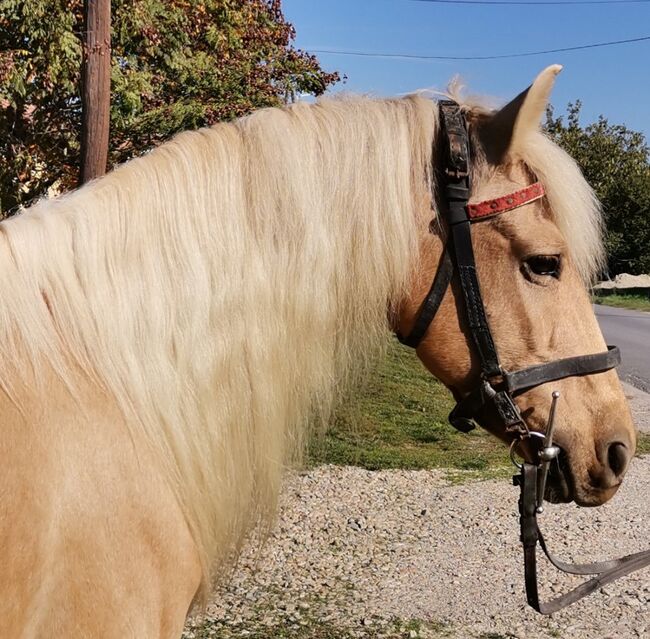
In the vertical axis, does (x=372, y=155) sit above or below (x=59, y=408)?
above

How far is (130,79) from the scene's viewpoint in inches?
251

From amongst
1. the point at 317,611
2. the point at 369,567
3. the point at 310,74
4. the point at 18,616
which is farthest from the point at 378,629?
the point at 310,74

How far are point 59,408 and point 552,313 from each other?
1.20 meters

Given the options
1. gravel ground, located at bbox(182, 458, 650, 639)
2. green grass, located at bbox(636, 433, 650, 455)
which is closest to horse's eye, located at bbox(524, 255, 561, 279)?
gravel ground, located at bbox(182, 458, 650, 639)

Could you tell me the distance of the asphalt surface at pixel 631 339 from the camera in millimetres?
12013

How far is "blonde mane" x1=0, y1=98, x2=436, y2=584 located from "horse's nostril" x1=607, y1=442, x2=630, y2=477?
67 centimetres

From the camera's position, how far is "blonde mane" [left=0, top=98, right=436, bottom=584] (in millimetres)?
1574

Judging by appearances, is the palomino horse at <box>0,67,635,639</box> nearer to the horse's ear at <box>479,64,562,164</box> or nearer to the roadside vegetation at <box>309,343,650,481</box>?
the horse's ear at <box>479,64,562,164</box>

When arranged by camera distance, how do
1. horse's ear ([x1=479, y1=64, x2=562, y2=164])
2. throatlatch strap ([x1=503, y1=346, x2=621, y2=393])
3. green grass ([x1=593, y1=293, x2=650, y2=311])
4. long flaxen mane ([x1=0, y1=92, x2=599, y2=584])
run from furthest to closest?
green grass ([x1=593, y1=293, x2=650, y2=311]) < throatlatch strap ([x1=503, y1=346, x2=621, y2=393]) < horse's ear ([x1=479, y1=64, x2=562, y2=164]) < long flaxen mane ([x1=0, y1=92, x2=599, y2=584])

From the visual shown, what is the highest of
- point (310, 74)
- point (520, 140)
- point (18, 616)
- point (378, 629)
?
point (310, 74)

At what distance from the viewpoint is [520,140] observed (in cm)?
186

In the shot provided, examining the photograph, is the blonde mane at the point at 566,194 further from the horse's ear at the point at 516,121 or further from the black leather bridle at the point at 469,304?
the black leather bridle at the point at 469,304

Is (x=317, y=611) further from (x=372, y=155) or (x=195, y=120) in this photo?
(x=195, y=120)

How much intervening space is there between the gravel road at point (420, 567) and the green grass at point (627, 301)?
2184 cm
